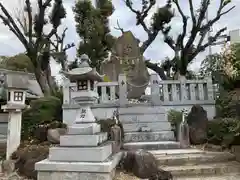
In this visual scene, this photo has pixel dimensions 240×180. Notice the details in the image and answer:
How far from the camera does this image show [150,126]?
705 cm

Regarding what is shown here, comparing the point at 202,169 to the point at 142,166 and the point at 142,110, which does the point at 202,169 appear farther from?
the point at 142,110

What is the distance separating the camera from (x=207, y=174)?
4.75 metres

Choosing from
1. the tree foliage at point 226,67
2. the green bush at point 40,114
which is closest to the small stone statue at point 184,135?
the tree foliage at point 226,67

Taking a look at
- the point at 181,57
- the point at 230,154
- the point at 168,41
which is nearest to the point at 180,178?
the point at 230,154

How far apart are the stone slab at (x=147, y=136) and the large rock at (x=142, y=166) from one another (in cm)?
179

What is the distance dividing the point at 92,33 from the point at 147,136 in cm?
942

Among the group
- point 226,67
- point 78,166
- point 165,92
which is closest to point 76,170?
point 78,166

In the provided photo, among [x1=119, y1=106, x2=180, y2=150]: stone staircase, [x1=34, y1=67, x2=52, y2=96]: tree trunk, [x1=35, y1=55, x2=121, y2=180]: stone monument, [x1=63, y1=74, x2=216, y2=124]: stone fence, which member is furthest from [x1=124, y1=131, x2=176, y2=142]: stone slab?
[x1=34, y1=67, x2=52, y2=96]: tree trunk

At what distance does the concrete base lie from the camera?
396cm

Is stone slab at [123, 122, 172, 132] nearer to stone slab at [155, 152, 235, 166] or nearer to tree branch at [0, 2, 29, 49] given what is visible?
stone slab at [155, 152, 235, 166]

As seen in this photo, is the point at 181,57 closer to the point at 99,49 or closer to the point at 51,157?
the point at 99,49

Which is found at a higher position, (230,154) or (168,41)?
(168,41)

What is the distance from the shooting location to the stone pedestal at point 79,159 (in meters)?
4.00

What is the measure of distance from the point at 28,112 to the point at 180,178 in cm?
499
